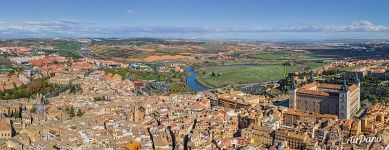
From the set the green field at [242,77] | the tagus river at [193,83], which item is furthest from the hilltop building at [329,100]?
the green field at [242,77]

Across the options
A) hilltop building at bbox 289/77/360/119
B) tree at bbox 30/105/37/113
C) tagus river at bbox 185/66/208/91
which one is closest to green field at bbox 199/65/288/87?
tagus river at bbox 185/66/208/91

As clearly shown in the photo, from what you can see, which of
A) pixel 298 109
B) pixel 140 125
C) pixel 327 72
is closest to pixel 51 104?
pixel 140 125

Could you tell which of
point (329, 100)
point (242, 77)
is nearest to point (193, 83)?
point (242, 77)

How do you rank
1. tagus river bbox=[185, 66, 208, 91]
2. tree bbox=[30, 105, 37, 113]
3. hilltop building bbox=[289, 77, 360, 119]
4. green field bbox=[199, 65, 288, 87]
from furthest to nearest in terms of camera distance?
1. green field bbox=[199, 65, 288, 87]
2. tagus river bbox=[185, 66, 208, 91]
3. tree bbox=[30, 105, 37, 113]
4. hilltop building bbox=[289, 77, 360, 119]

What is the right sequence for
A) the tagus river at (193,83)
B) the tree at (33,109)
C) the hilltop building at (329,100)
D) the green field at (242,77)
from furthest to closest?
the green field at (242,77)
the tagus river at (193,83)
the tree at (33,109)
the hilltop building at (329,100)

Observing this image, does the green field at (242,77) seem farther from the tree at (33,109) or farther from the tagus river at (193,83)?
the tree at (33,109)

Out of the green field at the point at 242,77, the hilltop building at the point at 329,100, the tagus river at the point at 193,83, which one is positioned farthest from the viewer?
the green field at the point at 242,77

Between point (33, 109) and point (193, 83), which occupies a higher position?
point (33, 109)

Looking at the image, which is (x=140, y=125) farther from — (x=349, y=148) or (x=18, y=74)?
(x=18, y=74)

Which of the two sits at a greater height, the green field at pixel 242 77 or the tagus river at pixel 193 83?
the green field at pixel 242 77

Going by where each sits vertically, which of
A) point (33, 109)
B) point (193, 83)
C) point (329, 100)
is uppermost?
point (329, 100)

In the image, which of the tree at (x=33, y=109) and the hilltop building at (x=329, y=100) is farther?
the tree at (x=33, y=109)

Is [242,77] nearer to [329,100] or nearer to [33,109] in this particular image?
[329,100]

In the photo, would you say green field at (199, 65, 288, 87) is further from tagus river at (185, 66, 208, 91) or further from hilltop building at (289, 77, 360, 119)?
hilltop building at (289, 77, 360, 119)
